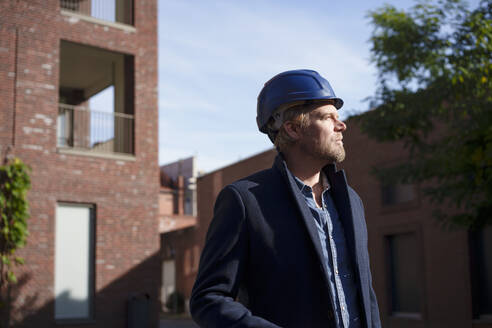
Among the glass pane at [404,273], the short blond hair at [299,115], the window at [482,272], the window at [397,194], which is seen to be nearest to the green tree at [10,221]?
the window at [397,194]

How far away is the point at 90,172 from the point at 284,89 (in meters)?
12.4

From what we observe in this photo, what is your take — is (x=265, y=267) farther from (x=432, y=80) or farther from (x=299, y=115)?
(x=432, y=80)

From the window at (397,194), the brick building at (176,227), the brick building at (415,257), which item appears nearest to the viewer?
the brick building at (415,257)

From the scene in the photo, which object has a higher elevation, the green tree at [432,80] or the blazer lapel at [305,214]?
the green tree at [432,80]

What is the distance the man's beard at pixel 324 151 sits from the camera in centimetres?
229

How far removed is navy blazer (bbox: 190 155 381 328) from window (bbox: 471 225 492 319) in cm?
1575

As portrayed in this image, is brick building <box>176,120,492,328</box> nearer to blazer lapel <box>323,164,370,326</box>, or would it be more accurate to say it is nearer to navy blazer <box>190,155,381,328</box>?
blazer lapel <box>323,164,370,326</box>

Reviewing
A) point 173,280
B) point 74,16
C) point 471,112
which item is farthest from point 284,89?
point 173,280

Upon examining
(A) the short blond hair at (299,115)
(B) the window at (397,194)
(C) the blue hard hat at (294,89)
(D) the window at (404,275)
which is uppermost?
(B) the window at (397,194)

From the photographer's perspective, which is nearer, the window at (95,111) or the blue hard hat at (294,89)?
the blue hard hat at (294,89)

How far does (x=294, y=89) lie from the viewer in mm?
2252

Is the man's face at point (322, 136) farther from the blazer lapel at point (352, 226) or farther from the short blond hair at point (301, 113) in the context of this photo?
the blazer lapel at point (352, 226)

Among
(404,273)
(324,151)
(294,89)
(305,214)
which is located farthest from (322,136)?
(404,273)

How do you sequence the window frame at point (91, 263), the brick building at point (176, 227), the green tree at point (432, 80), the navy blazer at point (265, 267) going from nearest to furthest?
1. the navy blazer at point (265, 267)
2. the green tree at point (432, 80)
3. the window frame at point (91, 263)
4. the brick building at point (176, 227)
